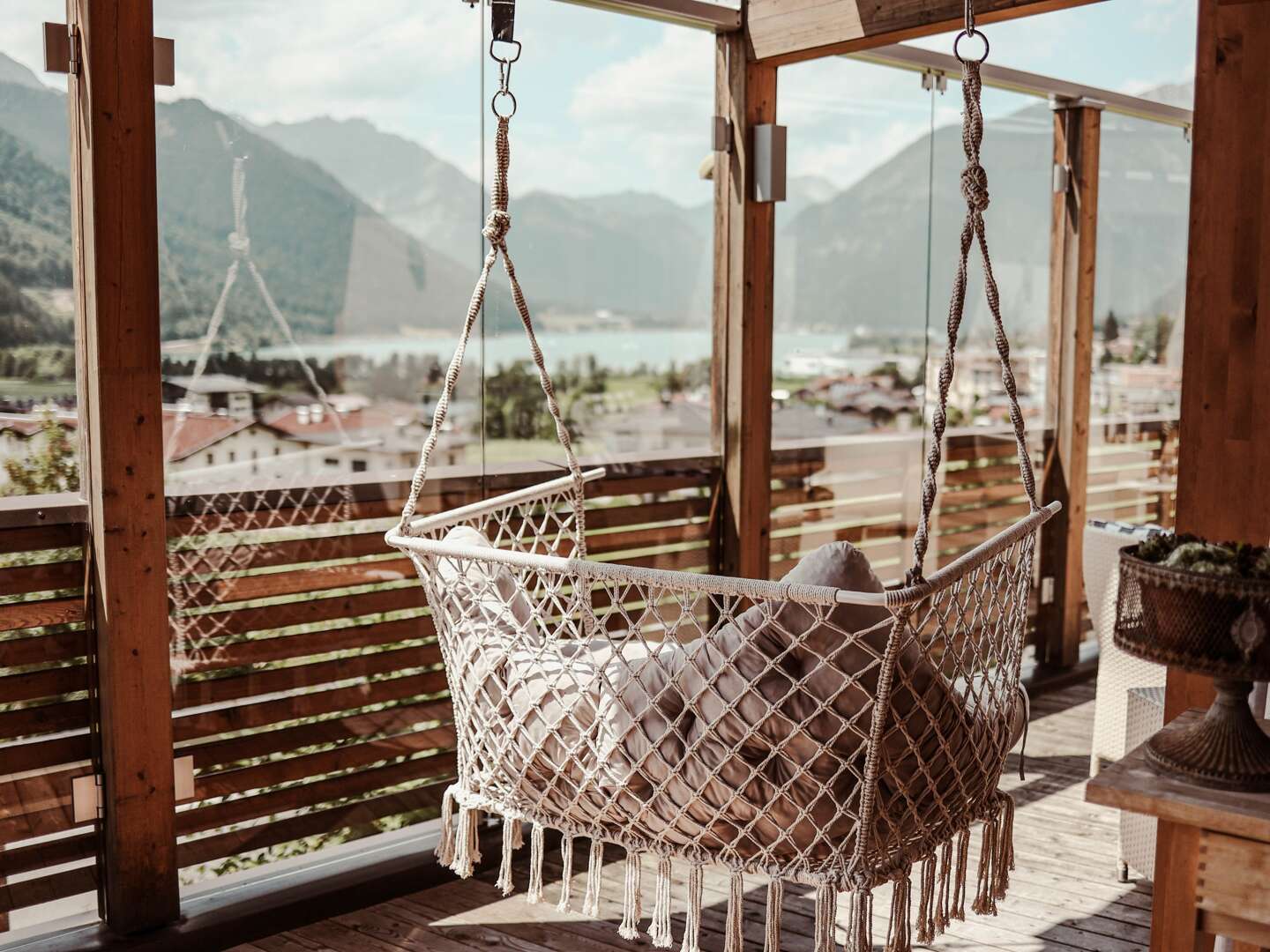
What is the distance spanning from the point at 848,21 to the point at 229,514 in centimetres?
191

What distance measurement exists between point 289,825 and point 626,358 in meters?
1.46

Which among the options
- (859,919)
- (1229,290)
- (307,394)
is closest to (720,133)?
(307,394)

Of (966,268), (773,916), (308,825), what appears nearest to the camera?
(966,268)

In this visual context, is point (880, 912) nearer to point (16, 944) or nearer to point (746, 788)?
point (746, 788)

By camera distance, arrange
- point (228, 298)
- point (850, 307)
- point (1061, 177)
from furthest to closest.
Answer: point (1061, 177) < point (850, 307) < point (228, 298)

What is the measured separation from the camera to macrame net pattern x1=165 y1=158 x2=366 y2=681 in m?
2.60

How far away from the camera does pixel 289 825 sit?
2828 mm

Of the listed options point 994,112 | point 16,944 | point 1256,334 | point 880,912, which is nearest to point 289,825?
point 16,944

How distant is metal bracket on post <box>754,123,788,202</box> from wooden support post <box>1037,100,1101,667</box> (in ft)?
4.51

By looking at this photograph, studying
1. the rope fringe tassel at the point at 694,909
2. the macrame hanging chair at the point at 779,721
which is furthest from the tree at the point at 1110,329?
the rope fringe tassel at the point at 694,909

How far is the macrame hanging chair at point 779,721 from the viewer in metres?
1.79

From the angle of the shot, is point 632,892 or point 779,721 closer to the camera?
point 779,721

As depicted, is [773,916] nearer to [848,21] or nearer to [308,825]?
[308,825]

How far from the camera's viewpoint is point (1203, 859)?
4.98 ft
